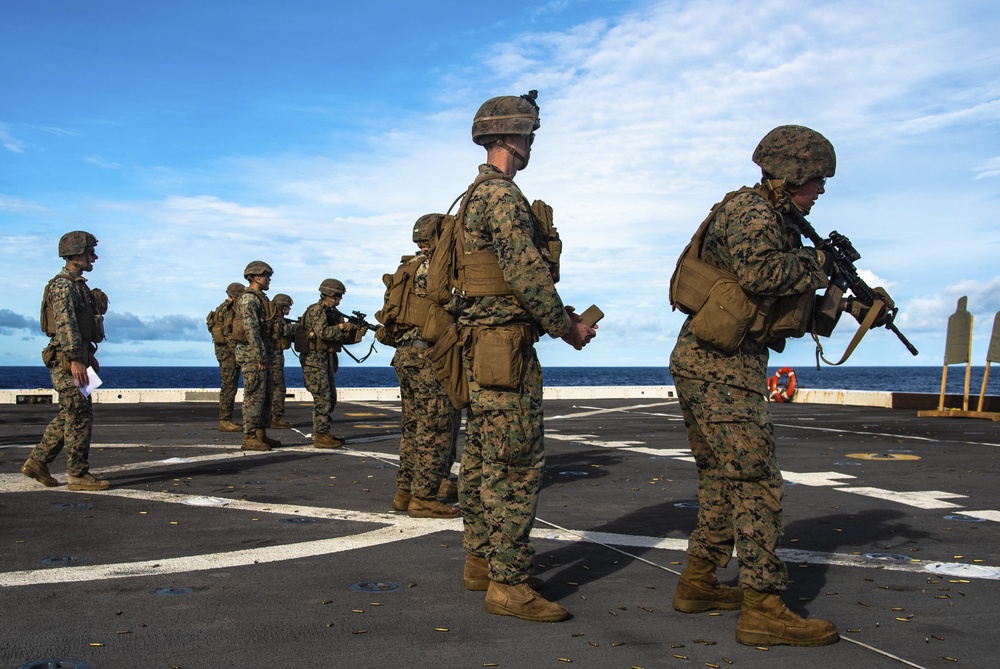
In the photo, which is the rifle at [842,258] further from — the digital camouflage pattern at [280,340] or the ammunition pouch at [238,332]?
the digital camouflage pattern at [280,340]

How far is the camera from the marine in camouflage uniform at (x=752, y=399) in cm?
395

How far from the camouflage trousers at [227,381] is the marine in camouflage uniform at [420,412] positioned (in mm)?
7284

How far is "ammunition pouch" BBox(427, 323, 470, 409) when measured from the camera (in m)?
4.59

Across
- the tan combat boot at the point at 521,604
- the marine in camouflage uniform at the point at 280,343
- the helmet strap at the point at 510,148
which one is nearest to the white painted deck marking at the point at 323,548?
the tan combat boot at the point at 521,604

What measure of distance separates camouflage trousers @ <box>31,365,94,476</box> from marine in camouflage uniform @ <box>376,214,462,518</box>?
8.82ft

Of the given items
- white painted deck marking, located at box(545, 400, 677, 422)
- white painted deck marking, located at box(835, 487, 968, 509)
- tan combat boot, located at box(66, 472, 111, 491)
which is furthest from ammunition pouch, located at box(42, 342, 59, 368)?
white painted deck marking, located at box(545, 400, 677, 422)

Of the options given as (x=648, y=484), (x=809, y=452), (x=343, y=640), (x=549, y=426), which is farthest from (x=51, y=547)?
(x=549, y=426)

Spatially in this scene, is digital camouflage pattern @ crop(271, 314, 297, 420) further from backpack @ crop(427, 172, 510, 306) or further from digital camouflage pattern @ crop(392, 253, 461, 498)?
A: backpack @ crop(427, 172, 510, 306)

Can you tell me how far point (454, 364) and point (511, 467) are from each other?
62cm

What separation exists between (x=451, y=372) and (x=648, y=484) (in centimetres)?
424

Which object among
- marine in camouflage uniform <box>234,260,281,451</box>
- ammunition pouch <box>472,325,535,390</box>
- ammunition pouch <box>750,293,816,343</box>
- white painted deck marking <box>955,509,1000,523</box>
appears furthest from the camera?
marine in camouflage uniform <box>234,260,281,451</box>

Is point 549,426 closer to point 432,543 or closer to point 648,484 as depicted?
point 648,484

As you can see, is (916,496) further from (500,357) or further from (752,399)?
(500,357)

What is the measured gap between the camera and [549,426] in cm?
1528
